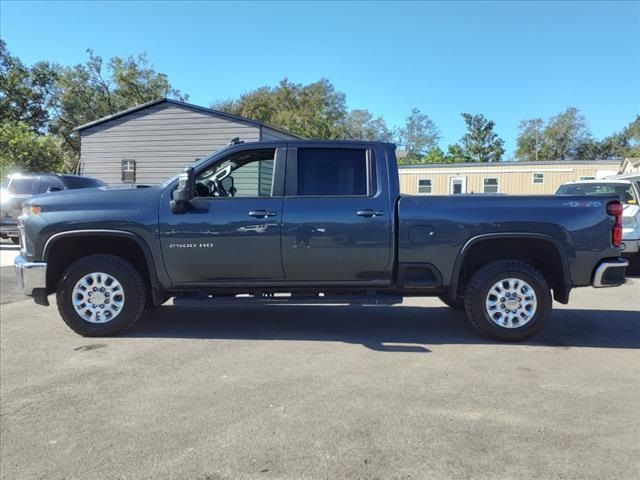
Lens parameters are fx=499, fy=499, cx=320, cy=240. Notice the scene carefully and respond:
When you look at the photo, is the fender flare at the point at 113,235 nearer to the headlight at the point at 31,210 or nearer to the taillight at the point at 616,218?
the headlight at the point at 31,210

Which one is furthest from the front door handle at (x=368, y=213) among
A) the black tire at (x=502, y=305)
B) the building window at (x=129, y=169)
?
the building window at (x=129, y=169)

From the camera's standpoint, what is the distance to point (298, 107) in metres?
53.5

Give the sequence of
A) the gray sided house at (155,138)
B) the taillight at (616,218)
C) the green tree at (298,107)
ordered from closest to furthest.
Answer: the taillight at (616,218) → the gray sided house at (155,138) → the green tree at (298,107)

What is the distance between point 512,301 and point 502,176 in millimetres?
21730

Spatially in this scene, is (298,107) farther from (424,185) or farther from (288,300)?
(288,300)

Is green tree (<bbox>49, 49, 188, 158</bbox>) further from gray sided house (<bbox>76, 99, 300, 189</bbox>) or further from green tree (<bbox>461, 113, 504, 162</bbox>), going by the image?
green tree (<bbox>461, 113, 504, 162</bbox>)

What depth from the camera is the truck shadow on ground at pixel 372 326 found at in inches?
205

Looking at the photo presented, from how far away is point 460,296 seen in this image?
5383 millimetres

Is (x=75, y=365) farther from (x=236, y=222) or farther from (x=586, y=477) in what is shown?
(x=586, y=477)

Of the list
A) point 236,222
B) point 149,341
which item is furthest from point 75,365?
point 236,222

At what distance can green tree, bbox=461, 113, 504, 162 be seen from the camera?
57.8 metres

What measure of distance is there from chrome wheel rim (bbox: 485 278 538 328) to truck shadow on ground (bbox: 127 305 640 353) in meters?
0.29

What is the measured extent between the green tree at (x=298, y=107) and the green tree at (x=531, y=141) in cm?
2146

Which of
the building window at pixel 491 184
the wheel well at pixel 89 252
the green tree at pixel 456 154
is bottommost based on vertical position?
the wheel well at pixel 89 252
